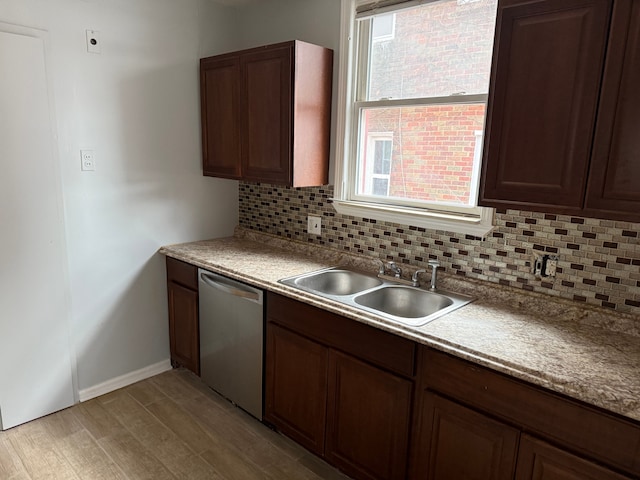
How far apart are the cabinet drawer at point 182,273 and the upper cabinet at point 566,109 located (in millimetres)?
1764

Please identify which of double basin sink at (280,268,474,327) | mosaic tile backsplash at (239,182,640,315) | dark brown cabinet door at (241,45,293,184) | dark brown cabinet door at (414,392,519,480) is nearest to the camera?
dark brown cabinet door at (414,392,519,480)

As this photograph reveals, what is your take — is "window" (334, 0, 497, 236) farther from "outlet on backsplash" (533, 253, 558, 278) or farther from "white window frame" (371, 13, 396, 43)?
"outlet on backsplash" (533, 253, 558, 278)

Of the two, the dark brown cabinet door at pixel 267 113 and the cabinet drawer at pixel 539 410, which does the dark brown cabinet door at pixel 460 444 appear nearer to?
the cabinet drawer at pixel 539 410

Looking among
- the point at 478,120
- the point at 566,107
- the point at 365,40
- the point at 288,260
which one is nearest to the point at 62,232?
the point at 288,260

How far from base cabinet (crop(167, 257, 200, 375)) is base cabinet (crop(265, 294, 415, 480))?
67 cm

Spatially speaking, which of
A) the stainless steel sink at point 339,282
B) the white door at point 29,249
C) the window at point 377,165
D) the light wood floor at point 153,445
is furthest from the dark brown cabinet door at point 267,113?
the light wood floor at point 153,445

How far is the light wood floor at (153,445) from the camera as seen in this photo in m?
2.07

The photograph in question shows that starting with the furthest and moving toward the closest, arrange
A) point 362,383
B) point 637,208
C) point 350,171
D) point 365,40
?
point 350,171 → point 365,40 → point 362,383 → point 637,208

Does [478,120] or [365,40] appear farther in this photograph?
[365,40]

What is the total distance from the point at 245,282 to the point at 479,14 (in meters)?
1.68

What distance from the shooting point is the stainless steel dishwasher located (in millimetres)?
2273

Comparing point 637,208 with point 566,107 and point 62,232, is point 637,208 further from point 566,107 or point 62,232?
point 62,232

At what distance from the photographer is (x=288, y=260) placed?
2.60 meters

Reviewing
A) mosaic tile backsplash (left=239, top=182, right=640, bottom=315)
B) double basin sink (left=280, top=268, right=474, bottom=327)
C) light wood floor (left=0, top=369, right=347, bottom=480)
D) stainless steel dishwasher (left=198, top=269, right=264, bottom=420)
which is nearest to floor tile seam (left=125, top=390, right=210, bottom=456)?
light wood floor (left=0, top=369, right=347, bottom=480)
